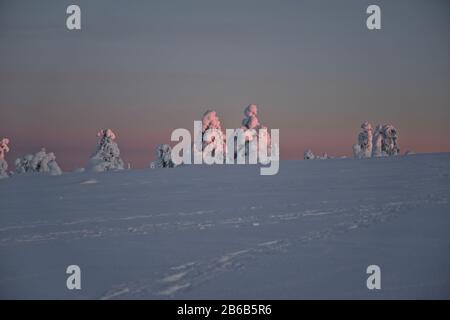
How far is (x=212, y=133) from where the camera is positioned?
38156 mm

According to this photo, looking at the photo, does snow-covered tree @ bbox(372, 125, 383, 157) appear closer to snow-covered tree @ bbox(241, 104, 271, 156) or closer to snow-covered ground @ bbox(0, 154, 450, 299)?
snow-covered tree @ bbox(241, 104, 271, 156)

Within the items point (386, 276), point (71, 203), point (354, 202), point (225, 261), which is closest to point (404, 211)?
point (354, 202)

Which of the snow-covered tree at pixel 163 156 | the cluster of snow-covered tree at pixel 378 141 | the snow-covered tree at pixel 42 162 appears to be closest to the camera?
the snow-covered tree at pixel 163 156

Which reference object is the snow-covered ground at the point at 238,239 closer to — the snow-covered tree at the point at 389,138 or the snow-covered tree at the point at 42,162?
the snow-covered tree at the point at 42,162

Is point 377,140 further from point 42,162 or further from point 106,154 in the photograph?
point 42,162

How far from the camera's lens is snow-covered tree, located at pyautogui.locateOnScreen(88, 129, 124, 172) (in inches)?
1678

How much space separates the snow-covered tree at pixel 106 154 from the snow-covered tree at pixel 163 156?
447cm

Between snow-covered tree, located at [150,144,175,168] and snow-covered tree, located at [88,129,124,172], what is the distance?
447 centimetres

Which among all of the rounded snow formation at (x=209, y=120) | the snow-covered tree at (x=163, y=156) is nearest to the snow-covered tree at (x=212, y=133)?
the rounded snow formation at (x=209, y=120)

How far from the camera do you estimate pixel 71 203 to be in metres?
17.2

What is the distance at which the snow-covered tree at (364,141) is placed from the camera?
2309 inches
